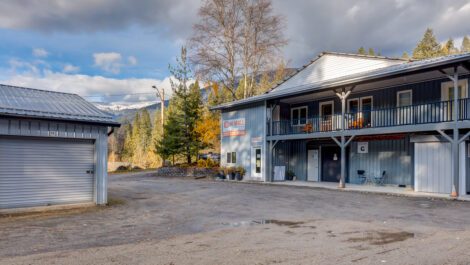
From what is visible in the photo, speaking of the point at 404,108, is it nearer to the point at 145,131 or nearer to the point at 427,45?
the point at 427,45

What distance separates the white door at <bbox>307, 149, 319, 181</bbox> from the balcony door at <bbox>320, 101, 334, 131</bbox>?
253 cm

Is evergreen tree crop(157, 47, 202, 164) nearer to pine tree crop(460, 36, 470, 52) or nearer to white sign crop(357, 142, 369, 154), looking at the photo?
white sign crop(357, 142, 369, 154)

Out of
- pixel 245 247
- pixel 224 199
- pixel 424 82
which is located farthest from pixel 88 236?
pixel 424 82

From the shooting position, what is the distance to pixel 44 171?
39.5 feet

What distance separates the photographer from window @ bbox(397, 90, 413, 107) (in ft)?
62.7

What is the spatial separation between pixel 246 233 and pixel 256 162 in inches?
656

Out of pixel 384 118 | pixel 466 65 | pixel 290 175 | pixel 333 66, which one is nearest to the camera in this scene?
pixel 466 65

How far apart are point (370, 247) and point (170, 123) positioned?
85.8 ft

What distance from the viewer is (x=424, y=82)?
1839cm

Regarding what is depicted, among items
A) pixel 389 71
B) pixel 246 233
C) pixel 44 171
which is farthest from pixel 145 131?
pixel 246 233

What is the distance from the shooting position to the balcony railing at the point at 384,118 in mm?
16344

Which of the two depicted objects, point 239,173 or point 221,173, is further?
point 221,173

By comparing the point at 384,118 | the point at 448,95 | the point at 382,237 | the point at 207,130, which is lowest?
the point at 382,237

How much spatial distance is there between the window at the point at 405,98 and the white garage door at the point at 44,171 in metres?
15.2
